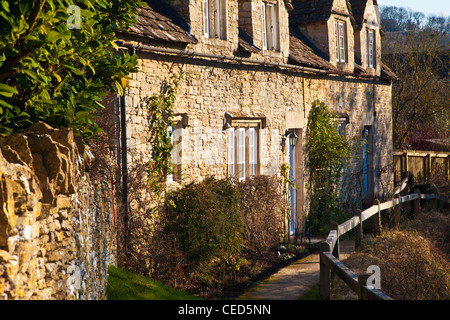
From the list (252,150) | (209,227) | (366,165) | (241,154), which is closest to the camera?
(209,227)

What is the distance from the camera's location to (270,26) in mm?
13461

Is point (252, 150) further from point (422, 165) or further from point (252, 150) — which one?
point (422, 165)

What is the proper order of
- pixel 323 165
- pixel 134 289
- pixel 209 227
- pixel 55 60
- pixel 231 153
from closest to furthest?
1. pixel 55 60
2. pixel 134 289
3. pixel 209 227
4. pixel 231 153
5. pixel 323 165

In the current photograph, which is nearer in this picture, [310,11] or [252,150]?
[252,150]

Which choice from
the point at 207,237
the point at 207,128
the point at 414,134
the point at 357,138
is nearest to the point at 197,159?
the point at 207,128

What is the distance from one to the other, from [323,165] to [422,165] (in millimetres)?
8225

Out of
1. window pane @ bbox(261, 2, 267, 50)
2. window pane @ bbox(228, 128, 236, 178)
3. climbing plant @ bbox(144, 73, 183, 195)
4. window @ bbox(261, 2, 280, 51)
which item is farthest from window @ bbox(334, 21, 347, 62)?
climbing plant @ bbox(144, 73, 183, 195)

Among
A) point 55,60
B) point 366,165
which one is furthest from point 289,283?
point 366,165

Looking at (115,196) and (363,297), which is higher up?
(115,196)

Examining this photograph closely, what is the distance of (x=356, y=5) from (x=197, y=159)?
9.66 meters

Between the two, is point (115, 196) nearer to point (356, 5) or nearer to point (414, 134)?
point (356, 5)

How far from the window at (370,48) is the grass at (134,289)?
12.2 meters

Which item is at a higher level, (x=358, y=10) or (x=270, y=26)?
(x=358, y=10)

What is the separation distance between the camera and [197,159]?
10891 millimetres
